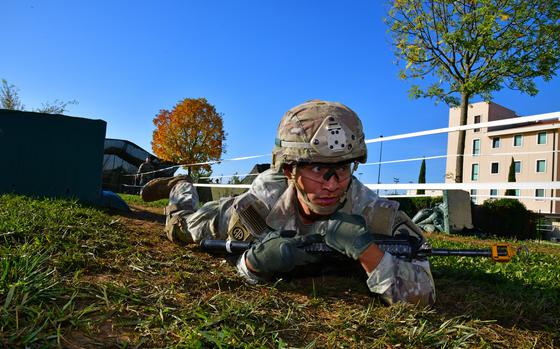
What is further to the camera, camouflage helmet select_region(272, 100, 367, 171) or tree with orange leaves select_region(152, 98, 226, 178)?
tree with orange leaves select_region(152, 98, 226, 178)

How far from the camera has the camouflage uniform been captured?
2.23 meters

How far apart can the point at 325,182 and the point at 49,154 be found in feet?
17.0

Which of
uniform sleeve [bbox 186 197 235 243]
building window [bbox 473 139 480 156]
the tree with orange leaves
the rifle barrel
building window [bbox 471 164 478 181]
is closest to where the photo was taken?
the rifle barrel

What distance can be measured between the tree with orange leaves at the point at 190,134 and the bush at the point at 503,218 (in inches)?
1092

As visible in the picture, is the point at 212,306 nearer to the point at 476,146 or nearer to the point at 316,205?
the point at 316,205

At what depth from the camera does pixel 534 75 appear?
580 inches

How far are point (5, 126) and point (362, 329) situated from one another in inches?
244

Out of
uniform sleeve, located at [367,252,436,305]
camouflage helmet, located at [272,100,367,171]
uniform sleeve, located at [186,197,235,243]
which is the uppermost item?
camouflage helmet, located at [272,100,367,171]

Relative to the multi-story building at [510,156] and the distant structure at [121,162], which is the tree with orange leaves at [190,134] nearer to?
the distant structure at [121,162]

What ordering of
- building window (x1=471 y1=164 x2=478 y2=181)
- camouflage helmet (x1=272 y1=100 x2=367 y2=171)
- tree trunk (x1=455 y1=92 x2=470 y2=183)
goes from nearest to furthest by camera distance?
camouflage helmet (x1=272 y1=100 x2=367 y2=171) < tree trunk (x1=455 y1=92 x2=470 y2=183) < building window (x1=471 y1=164 x2=478 y2=181)

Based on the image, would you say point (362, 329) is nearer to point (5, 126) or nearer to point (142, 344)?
point (142, 344)

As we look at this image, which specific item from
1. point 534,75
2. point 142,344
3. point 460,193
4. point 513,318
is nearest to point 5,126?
point 142,344

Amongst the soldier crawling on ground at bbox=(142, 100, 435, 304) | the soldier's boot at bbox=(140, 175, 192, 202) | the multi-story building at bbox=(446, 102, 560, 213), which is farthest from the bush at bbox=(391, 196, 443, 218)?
the multi-story building at bbox=(446, 102, 560, 213)

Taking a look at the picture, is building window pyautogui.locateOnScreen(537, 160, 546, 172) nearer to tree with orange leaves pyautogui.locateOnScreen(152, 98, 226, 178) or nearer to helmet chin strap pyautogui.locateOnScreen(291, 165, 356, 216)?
tree with orange leaves pyautogui.locateOnScreen(152, 98, 226, 178)
